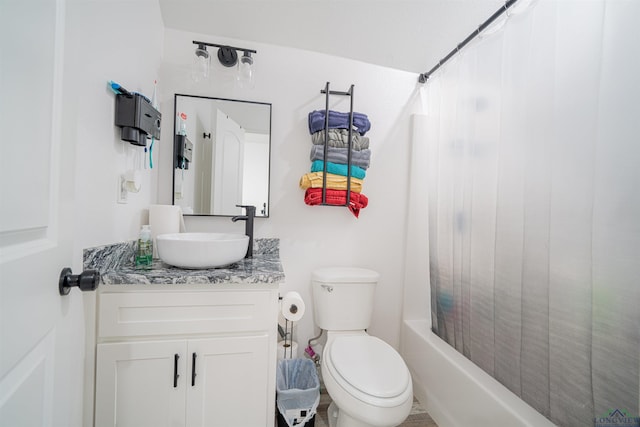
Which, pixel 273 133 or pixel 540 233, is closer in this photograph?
pixel 540 233

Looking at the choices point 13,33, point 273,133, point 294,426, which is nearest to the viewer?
point 13,33

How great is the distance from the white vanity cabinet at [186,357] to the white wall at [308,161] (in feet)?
2.11

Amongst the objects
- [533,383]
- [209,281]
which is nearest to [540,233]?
[533,383]

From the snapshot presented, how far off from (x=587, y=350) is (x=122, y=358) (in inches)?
60.8

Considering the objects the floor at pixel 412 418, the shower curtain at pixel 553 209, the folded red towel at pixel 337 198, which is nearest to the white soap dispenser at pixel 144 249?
the folded red towel at pixel 337 198

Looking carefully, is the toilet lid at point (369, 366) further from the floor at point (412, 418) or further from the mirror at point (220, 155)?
the mirror at point (220, 155)

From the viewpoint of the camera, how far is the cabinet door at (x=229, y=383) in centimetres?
97

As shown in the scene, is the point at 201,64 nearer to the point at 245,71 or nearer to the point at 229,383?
the point at 245,71

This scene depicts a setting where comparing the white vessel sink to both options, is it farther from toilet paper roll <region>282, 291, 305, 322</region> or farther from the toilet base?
the toilet base

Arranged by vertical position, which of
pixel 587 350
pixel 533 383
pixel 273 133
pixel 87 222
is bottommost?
pixel 533 383

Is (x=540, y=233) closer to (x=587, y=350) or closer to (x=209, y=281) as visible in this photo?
(x=587, y=350)

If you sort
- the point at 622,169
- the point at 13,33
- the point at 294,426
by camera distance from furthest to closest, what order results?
1. the point at 294,426
2. the point at 622,169
3. the point at 13,33

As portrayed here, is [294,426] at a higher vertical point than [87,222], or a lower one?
lower

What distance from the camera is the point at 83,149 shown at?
81cm
